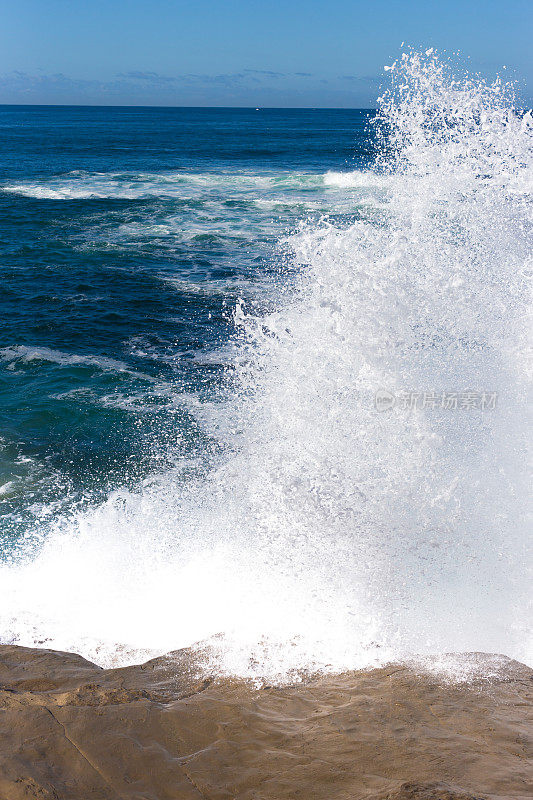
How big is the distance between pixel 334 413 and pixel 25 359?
288 inches

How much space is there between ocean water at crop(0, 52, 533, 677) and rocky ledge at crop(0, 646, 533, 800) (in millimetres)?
415

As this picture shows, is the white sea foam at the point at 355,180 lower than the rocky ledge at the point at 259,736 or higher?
higher

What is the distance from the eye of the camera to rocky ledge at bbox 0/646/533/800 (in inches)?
132

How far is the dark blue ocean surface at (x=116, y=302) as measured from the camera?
897cm

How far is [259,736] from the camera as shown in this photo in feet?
12.6

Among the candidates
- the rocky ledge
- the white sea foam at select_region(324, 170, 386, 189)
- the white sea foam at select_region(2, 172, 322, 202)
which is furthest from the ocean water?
the white sea foam at select_region(324, 170, 386, 189)

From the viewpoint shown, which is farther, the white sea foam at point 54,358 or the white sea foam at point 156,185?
the white sea foam at point 156,185
